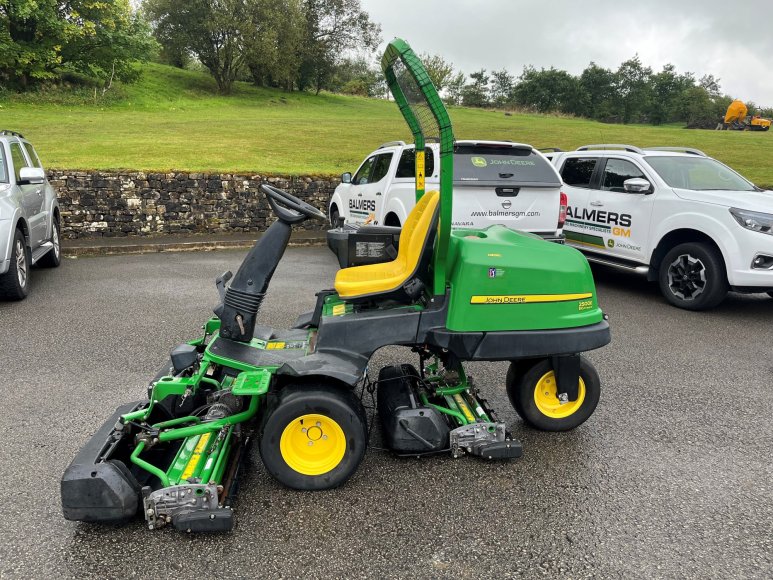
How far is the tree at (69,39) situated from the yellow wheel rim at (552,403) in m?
30.2

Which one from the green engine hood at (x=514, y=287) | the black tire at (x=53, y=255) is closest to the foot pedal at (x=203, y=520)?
the green engine hood at (x=514, y=287)

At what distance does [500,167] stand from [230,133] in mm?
16538

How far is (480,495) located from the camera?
3.21 m

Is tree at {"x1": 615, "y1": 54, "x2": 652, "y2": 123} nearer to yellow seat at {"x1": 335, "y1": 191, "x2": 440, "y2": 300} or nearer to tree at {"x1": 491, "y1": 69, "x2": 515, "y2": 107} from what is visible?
tree at {"x1": 491, "y1": 69, "x2": 515, "y2": 107}

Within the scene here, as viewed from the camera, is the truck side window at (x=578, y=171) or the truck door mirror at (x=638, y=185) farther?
the truck side window at (x=578, y=171)

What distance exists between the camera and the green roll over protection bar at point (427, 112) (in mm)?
3018

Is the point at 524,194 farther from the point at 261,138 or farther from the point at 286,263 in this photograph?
the point at 261,138

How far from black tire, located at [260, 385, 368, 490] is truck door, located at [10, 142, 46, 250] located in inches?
242

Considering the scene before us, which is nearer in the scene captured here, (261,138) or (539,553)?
(539,553)

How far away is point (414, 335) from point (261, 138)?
764 inches

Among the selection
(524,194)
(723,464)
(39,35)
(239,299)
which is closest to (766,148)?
(524,194)

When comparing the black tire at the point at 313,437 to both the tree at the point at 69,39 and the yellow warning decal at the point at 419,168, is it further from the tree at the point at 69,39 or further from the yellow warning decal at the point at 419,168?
the tree at the point at 69,39

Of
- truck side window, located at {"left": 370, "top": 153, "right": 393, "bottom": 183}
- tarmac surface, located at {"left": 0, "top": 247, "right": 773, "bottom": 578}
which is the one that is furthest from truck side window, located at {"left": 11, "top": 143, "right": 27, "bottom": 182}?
truck side window, located at {"left": 370, "top": 153, "right": 393, "bottom": 183}

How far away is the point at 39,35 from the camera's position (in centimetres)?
2830
